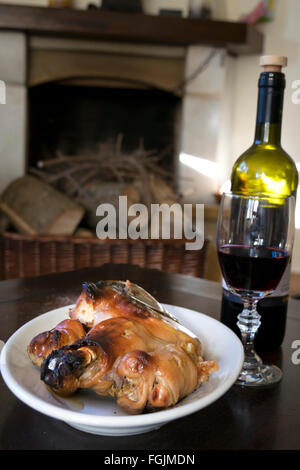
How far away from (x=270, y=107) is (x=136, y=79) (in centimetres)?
218

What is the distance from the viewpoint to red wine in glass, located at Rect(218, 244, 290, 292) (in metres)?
0.53

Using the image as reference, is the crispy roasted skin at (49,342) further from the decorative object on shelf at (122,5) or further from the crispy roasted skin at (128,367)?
the decorative object on shelf at (122,5)

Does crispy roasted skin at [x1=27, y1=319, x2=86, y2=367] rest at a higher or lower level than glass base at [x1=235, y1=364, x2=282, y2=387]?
higher

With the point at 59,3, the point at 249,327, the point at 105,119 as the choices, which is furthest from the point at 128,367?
the point at 105,119

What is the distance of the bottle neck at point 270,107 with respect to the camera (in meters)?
0.62

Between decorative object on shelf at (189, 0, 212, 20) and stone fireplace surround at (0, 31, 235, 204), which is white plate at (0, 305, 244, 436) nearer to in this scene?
stone fireplace surround at (0, 31, 235, 204)

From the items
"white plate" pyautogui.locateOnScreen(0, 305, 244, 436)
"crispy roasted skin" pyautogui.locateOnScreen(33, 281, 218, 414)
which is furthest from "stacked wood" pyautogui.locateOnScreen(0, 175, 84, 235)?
"crispy roasted skin" pyautogui.locateOnScreen(33, 281, 218, 414)

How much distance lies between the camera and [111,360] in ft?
1.33

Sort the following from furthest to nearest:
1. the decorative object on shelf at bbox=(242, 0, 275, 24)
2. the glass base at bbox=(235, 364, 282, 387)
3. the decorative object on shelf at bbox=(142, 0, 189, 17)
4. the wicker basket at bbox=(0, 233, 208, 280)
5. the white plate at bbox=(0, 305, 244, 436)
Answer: the decorative object on shelf at bbox=(242, 0, 275, 24), the decorative object on shelf at bbox=(142, 0, 189, 17), the wicker basket at bbox=(0, 233, 208, 280), the glass base at bbox=(235, 364, 282, 387), the white plate at bbox=(0, 305, 244, 436)

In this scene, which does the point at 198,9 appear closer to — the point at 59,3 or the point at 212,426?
the point at 59,3

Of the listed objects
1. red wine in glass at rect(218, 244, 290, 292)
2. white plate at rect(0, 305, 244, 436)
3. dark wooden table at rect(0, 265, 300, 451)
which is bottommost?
dark wooden table at rect(0, 265, 300, 451)

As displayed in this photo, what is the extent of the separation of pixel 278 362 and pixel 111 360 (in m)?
0.28

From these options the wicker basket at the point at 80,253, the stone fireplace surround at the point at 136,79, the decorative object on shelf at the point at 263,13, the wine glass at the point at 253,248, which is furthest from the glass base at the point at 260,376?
the decorative object on shelf at the point at 263,13
